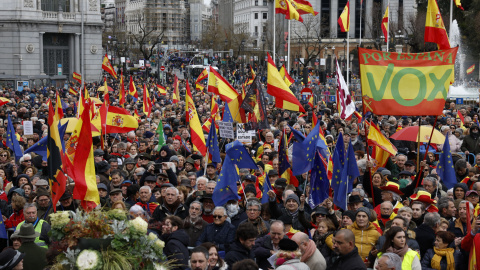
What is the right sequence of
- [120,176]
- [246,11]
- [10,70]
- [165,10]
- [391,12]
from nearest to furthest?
[120,176], [10,70], [391,12], [246,11], [165,10]

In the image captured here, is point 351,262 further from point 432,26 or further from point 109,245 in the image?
point 432,26

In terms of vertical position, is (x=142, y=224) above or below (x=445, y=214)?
above

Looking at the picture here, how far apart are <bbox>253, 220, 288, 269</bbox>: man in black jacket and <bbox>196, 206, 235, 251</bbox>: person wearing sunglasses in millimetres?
866

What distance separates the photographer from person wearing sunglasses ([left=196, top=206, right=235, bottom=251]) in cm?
934

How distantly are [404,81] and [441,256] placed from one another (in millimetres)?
3841

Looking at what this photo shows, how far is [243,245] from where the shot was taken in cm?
866

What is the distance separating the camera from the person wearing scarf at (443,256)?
866cm

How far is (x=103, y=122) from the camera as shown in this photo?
1822 centimetres

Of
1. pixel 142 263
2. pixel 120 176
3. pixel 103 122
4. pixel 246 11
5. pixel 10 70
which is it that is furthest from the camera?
pixel 246 11

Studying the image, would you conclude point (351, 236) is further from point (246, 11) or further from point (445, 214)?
point (246, 11)

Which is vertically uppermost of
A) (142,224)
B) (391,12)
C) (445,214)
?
(391,12)

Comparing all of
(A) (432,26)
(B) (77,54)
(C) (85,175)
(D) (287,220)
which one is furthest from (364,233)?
(B) (77,54)

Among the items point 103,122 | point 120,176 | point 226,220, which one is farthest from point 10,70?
point 226,220

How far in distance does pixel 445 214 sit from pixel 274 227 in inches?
120
